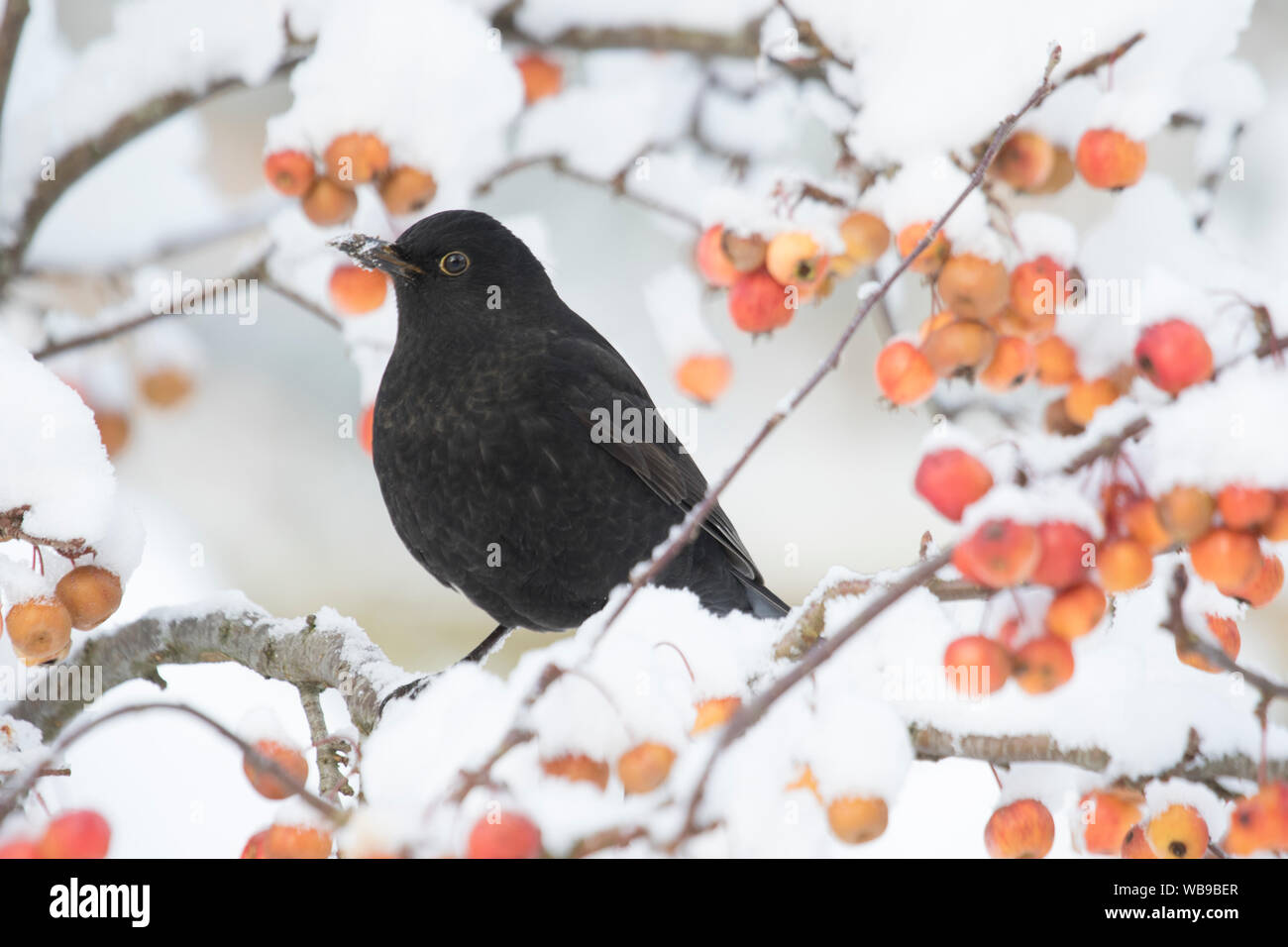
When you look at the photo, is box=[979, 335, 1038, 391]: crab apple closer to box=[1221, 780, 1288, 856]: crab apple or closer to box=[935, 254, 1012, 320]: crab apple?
box=[935, 254, 1012, 320]: crab apple

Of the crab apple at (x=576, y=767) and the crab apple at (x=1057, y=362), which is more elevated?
the crab apple at (x=1057, y=362)

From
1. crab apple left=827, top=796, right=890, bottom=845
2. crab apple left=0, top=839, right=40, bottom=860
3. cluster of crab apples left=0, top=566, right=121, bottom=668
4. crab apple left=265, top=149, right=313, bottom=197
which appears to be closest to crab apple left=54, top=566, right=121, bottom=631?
cluster of crab apples left=0, top=566, right=121, bottom=668

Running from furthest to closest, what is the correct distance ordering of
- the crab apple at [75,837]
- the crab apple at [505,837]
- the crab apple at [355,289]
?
1. the crab apple at [355,289]
2. the crab apple at [75,837]
3. the crab apple at [505,837]

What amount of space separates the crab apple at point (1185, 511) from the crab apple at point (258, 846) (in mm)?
1056

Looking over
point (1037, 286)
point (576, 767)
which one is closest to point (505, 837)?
point (576, 767)

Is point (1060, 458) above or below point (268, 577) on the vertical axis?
below

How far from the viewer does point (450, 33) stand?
279 centimetres

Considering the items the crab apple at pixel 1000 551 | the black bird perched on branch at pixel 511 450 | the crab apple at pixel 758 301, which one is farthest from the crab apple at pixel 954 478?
the black bird perched on branch at pixel 511 450

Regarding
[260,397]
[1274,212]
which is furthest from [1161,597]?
[260,397]

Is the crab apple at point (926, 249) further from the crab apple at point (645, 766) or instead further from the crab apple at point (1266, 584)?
the crab apple at point (645, 766)

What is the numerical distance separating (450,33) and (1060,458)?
78.4 inches

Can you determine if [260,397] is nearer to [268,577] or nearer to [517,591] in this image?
[268,577]

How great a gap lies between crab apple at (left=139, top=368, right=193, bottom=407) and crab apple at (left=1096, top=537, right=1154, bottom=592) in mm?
2684

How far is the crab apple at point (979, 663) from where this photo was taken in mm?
1311
